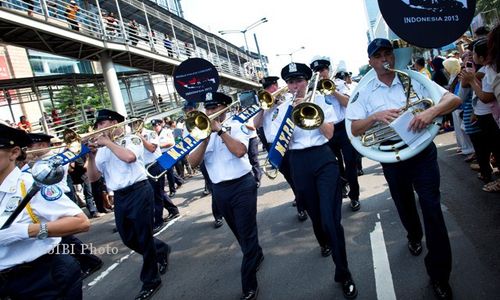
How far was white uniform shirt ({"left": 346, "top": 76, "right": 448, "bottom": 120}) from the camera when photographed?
284cm

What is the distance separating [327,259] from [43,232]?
271 cm

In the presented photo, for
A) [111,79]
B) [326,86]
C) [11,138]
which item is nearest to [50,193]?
[11,138]

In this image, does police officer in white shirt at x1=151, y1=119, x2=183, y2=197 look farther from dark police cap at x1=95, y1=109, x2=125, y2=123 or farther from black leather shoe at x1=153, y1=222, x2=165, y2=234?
dark police cap at x1=95, y1=109, x2=125, y2=123

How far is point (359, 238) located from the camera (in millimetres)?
4066

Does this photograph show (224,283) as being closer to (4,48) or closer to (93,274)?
(93,274)

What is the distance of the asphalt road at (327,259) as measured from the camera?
9.94 ft

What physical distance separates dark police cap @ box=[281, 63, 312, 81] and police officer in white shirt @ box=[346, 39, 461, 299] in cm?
76

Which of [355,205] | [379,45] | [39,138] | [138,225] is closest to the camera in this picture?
[379,45]

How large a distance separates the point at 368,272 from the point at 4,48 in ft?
80.9

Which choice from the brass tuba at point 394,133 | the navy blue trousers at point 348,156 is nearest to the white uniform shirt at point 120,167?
the brass tuba at point 394,133

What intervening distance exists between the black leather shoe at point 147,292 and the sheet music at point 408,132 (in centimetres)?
299

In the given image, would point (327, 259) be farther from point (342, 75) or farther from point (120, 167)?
point (342, 75)

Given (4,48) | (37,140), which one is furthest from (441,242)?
(4,48)

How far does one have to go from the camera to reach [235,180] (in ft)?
11.1
